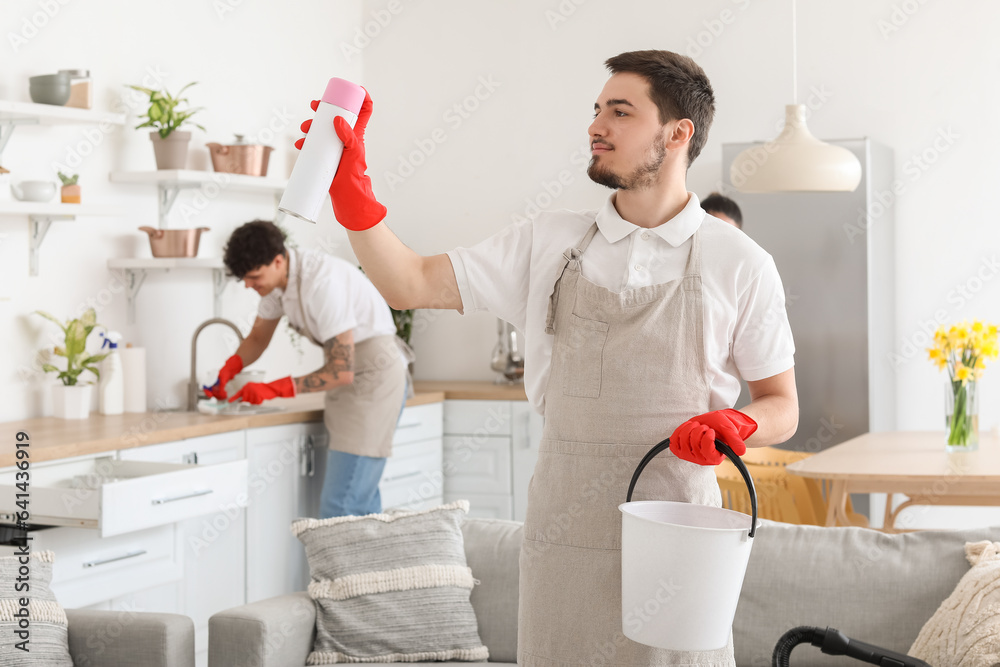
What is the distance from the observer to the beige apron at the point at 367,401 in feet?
12.0

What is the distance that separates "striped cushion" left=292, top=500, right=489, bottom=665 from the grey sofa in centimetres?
8

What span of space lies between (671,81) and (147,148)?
2.88 m

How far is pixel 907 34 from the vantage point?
4.50m

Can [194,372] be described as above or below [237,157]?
below

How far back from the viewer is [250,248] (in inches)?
136

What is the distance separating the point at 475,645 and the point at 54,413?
1.77 m

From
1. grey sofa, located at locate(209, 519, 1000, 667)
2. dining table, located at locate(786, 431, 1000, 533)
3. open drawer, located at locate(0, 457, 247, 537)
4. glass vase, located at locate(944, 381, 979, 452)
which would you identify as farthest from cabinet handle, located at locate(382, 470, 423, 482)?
glass vase, located at locate(944, 381, 979, 452)

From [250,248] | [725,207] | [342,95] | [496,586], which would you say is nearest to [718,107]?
[725,207]

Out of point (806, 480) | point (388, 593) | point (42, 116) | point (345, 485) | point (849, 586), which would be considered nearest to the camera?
point (849, 586)

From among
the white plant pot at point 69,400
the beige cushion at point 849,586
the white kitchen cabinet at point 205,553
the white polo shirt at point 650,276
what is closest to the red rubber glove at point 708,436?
the white polo shirt at point 650,276

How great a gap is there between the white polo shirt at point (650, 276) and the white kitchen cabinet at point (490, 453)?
297 cm

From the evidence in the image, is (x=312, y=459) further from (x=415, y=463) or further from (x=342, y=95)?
(x=342, y=95)

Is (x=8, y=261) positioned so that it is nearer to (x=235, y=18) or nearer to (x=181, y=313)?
(x=181, y=313)

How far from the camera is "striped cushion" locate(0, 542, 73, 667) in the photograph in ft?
6.78
